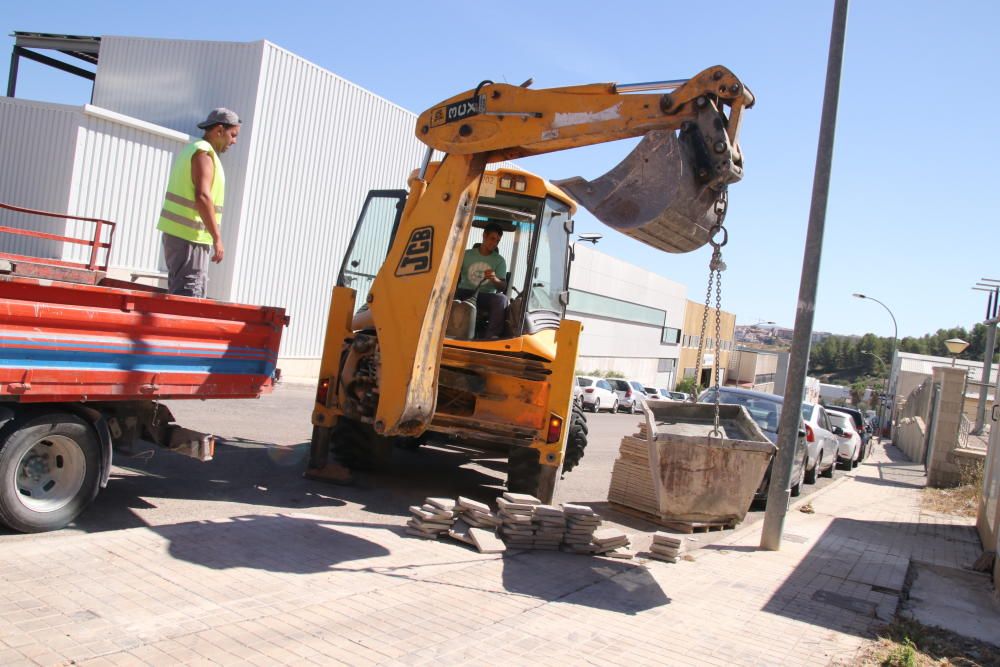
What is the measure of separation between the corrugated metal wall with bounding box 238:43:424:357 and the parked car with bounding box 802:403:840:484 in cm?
1322

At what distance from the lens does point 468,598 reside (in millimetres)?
5293

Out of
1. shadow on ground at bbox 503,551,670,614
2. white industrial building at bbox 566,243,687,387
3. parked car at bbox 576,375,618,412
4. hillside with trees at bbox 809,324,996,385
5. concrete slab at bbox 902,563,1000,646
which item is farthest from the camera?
hillside with trees at bbox 809,324,996,385

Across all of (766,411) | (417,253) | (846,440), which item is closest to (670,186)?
(417,253)

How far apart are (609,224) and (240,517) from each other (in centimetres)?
359

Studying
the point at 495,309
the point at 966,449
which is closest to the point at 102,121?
the point at 495,309

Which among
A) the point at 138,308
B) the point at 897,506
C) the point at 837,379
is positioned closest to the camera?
the point at 138,308

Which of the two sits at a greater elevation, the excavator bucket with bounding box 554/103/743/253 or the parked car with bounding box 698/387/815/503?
the excavator bucket with bounding box 554/103/743/253

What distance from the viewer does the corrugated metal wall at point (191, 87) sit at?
66.9 feet

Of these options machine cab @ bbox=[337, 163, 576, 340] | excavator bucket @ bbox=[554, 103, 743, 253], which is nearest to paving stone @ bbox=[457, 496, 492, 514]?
machine cab @ bbox=[337, 163, 576, 340]

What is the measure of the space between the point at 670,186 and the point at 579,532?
9.68 feet

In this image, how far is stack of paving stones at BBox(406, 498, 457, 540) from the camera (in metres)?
6.59

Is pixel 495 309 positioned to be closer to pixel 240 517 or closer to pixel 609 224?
pixel 609 224

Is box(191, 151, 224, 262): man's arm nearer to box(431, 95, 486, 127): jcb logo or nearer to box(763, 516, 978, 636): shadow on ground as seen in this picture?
box(431, 95, 486, 127): jcb logo

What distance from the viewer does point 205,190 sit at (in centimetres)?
655
